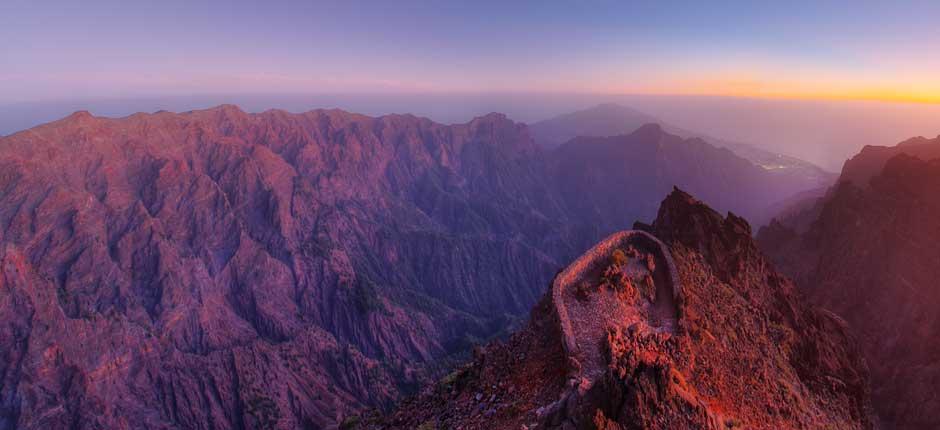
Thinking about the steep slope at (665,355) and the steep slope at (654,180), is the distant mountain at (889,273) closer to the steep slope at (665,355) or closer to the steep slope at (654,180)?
the steep slope at (665,355)

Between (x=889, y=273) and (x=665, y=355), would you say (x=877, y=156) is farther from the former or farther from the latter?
(x=665, y=355)

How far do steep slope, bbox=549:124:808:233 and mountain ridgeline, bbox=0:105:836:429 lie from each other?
1.32m

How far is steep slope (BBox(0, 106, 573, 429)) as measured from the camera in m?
54.6

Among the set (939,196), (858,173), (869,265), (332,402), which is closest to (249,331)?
(332,402)

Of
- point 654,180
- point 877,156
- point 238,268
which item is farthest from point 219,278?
point 654,180

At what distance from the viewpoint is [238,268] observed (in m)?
80.6

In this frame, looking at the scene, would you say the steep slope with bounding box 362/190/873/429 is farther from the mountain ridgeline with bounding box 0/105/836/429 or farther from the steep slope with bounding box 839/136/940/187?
the steep slope with bounding box 839/136/940/187

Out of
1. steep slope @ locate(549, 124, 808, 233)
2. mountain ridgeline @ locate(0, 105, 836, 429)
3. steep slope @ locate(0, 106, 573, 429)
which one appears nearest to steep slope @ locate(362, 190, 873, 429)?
mountain ridgeline @ locate(0, 105, 836, 429)

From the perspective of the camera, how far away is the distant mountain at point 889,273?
35500 millimetres

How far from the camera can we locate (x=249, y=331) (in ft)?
236

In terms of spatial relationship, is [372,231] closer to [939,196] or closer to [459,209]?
[459,209]

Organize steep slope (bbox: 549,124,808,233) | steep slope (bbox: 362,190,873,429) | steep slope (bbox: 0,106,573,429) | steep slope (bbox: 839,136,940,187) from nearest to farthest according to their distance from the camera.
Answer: steep slope (bbox: 362,190,873,429) → steep slope (bbox: 0,106,573,429) → steep slope (bbox: 839,136,940,187) → steep slope (bbox: 549,124,808,233)

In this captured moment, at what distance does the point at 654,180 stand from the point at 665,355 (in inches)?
6158

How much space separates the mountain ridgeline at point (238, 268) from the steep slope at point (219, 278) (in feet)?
0.94
